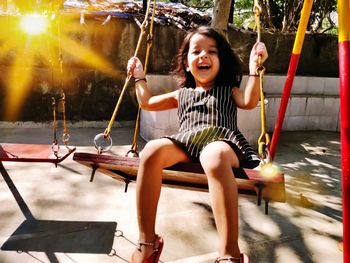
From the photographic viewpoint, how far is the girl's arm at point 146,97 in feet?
8.16

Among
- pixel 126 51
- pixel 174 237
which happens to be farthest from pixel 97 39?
pixel 174 237

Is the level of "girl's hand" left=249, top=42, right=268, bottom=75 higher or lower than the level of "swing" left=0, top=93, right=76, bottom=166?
higher

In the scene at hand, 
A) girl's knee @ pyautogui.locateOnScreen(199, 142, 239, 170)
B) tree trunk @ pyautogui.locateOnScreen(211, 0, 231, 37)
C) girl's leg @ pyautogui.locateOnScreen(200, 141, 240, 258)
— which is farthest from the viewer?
tree trunk @ pyautogui.locateOnScreen(211, 0, 231, 37)

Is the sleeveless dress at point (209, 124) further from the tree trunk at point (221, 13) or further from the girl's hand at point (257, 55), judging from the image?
the tree trunk at point (221, 13)

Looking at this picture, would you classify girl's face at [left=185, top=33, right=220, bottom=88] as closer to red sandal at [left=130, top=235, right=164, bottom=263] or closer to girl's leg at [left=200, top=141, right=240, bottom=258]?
girl's leg at [left=200, top=141, right=240, bottom=258]

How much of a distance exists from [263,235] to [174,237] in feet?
2.36

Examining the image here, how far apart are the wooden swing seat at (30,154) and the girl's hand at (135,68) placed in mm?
877

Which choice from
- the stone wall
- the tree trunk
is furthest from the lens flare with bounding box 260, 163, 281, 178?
the stone wall

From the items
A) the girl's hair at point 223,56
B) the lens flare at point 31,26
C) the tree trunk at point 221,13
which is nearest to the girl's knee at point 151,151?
the girl's hair at point 223,56

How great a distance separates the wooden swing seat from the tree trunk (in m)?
3.04

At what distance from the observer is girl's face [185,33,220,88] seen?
2.21 metres

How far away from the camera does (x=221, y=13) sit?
4.73 m

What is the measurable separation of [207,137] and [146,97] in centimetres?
75

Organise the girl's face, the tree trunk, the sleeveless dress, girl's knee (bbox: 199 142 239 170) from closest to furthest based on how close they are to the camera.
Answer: girl's knee (bbox: 199 142 239 170) < the sleeveless dress < the girl's face < the tree trunk
